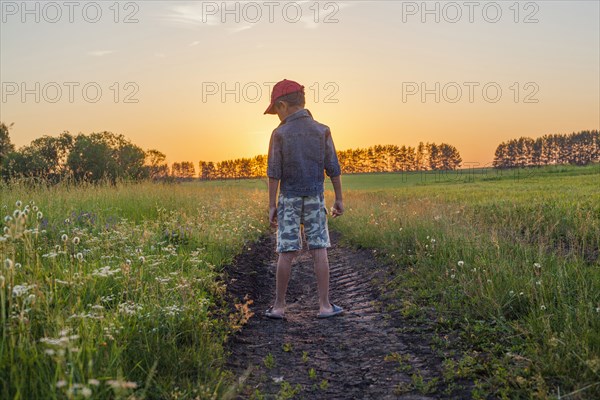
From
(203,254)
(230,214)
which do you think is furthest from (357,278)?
(230,214)

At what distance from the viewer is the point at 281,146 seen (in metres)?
5.79

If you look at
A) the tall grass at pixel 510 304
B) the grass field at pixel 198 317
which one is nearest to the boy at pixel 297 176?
the grass field at pixel 198 317

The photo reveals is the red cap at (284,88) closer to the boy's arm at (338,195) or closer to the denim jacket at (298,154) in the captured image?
the denim jacket at (298,154)

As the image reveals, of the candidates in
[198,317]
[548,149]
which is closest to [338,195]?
[198,317]

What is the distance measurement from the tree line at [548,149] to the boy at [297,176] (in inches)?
5451

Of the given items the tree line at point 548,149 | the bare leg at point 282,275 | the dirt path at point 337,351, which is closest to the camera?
the dirt path at point 337,351

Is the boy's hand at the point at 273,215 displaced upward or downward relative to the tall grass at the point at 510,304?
upward

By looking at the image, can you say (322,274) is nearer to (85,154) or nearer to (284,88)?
(284,88)

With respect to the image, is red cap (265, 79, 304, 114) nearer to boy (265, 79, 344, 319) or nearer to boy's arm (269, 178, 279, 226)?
boy (265, 79, 344, 319)

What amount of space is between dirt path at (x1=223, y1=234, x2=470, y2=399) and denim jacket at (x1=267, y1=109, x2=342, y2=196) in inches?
63.9

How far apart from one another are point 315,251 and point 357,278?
2.30 meters

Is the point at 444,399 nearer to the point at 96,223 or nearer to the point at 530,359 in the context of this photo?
the point at 530,359

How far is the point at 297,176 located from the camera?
19.0 feet

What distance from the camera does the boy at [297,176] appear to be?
577 centimetres
